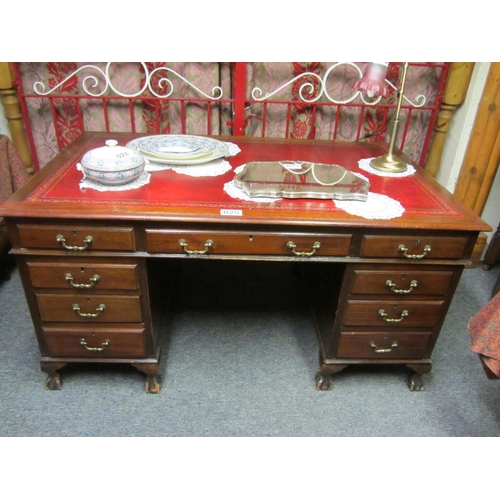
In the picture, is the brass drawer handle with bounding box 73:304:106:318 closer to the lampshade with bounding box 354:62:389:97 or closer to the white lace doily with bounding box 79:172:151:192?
the white lace doily with bounding box 79:172:151:192

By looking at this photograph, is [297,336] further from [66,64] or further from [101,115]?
[66,64]

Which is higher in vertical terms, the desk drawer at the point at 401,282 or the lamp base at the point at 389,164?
the lamp base at the point at 389,164

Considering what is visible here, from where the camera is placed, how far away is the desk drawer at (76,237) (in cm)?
128

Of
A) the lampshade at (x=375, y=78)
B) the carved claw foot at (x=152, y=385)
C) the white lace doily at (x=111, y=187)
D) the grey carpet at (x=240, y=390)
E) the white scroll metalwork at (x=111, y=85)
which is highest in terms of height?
the lampshade at (x=375, y=78)

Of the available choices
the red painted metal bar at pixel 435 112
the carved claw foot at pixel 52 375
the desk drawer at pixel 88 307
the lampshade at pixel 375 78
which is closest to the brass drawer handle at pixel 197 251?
the desk drawer at pixel 88 307

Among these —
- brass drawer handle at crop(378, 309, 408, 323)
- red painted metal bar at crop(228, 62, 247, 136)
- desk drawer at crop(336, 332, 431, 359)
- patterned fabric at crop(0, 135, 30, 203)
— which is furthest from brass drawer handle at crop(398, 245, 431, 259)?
patterned fabric at crop(0, 135, 30, 203)

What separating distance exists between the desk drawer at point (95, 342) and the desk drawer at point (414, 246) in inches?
33.4

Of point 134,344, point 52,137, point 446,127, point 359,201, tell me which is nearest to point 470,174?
point 446,127

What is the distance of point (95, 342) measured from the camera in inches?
59.9

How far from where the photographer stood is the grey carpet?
5.03ft

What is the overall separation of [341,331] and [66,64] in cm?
175

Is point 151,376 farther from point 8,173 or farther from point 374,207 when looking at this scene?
point 8,173

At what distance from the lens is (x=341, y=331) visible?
60.9 inches

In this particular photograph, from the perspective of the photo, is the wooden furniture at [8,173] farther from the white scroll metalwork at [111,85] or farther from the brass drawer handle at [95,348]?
the brass drawer handle at [95,348]
